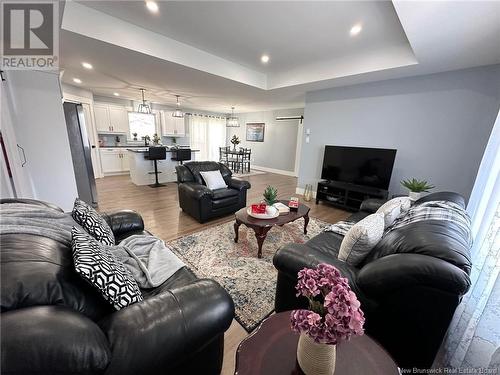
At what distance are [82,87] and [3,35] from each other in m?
4.31

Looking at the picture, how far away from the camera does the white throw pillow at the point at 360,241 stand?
4.29 ft

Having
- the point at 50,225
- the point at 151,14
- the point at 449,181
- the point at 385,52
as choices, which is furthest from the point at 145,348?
the point at 449,181

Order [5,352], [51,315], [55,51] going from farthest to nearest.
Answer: [55,51] → [51,315] → [5,352]

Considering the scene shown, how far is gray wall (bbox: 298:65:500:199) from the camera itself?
113 inches

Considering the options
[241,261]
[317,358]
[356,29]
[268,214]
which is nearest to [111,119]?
[268,214]

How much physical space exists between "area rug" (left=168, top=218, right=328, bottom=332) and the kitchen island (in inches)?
136

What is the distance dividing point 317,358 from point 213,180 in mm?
3020

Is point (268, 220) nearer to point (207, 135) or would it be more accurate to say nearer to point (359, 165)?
point (359, 165)

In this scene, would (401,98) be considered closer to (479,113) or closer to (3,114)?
(479,113)

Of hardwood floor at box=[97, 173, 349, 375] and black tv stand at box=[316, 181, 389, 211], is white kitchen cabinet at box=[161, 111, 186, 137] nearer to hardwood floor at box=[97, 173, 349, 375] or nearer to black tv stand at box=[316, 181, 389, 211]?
hardwood floor at box=[97, 173, 349, 375]

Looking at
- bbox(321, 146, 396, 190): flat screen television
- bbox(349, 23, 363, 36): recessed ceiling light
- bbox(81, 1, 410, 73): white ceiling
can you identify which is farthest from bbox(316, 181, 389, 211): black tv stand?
bbox(349, 23, 363, 36): recessed ceiling light

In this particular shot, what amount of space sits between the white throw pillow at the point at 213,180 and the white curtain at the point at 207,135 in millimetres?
5788

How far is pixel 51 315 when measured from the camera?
60 centimetres

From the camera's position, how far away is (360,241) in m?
1.31
